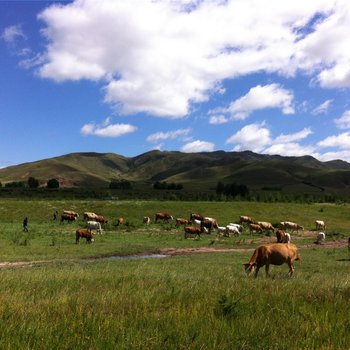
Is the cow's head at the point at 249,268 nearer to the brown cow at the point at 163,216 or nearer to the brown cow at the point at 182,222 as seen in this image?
the brown cow at the point at 182,222

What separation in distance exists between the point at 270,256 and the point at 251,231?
107 feet

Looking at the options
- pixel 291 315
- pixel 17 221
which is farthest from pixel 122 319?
pixel 17 221

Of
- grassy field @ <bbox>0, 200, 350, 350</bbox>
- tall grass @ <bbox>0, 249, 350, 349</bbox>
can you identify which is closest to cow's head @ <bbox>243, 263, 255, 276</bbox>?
grassy field @ <bbox>0, 200, 350, 350</bbox>

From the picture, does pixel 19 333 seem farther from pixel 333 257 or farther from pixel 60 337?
pixel 333 257

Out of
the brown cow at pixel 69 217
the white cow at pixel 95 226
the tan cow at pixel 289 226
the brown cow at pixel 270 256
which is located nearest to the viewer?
the brown cow at pixel 270 256

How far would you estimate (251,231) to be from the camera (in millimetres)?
51500

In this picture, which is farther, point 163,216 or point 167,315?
point 163,216

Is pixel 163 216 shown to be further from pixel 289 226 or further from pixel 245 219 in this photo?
pixel 289 226

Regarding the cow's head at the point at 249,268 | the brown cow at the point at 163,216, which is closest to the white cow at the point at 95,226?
the brown cow at the point at 163,216

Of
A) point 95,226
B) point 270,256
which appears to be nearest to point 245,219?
point 95,226

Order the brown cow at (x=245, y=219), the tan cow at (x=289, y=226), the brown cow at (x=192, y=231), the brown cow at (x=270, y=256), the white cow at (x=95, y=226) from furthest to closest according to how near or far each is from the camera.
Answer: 1. the brown cow at (x=245, y=219)
2. the tan cow at (x=289, y=226)
3. the white cow at (x=95, y=226)
4. the brown cow at (x=192, y=231)
5. the brown cow at (x=270, y=256)

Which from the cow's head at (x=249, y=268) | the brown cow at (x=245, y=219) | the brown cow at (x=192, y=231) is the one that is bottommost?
the brown cow at (x=192, y=231)

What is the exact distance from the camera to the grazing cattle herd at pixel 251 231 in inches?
752

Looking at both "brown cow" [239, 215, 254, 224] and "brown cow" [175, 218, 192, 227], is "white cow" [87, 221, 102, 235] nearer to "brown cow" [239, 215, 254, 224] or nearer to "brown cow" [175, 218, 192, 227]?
"brown cow" [175, 218, 192, 227]
